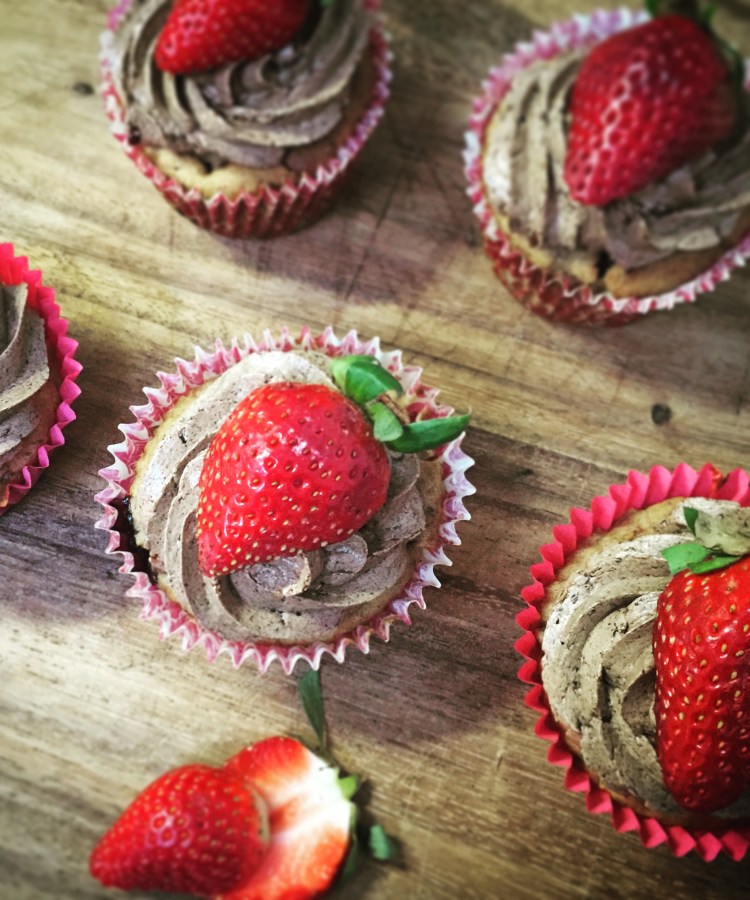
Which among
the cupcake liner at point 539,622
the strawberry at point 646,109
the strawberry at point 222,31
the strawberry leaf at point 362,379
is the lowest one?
the cupcake liner at point 539,622

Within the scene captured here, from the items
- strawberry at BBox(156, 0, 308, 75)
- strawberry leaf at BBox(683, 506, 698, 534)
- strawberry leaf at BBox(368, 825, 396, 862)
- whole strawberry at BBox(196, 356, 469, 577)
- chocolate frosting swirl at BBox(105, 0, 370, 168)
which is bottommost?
strawberry leaf at BBox(368, 825, 396, 862)

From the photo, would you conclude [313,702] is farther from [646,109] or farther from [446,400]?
[646,109]

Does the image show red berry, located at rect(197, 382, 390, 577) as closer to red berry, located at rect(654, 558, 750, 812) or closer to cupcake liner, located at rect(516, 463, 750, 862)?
cupcake liner, located at rect(516, 463, 750, 862)

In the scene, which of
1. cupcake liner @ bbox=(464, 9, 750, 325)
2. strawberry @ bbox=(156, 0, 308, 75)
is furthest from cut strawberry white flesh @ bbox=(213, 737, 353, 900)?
strawberry @ bbox=(156, 0, 308, 75)

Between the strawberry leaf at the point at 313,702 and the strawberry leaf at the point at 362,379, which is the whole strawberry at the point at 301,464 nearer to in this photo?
the strawberry leaf at the point at 362,379

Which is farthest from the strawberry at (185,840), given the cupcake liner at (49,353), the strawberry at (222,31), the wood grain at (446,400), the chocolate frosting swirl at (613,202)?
the strawberry at (222,31)

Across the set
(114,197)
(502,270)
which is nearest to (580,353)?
(502,270)

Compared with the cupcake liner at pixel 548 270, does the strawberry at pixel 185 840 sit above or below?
below
